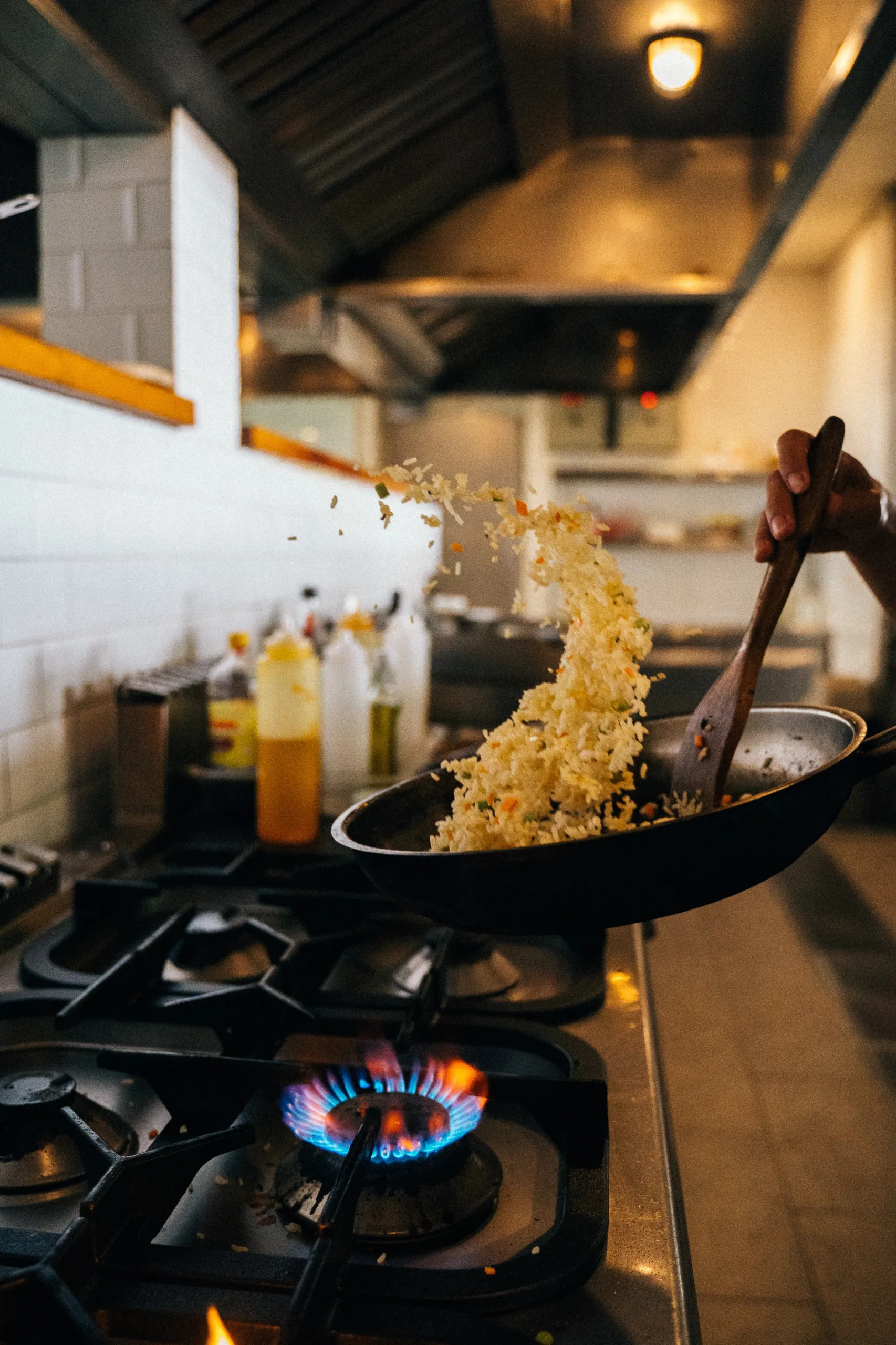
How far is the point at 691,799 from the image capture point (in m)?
0.86

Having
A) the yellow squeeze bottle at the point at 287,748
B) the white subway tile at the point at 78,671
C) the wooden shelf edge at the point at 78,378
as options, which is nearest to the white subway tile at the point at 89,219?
the wooden shelf edge at the point at 78,378

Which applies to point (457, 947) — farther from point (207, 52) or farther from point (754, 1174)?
point (207, 52)

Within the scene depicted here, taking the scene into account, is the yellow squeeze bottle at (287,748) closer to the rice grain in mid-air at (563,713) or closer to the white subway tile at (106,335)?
the rice grain in mid-air at (563,713)

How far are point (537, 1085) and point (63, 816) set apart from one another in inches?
36.1

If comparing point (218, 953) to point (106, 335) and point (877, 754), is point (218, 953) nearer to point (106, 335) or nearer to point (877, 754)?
point (877, 754)

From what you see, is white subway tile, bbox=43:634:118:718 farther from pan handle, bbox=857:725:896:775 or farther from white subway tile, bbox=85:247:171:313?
pan handle, bbox=857:725:896:775

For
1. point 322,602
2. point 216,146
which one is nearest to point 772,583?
point 216,146

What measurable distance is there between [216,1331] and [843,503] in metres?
0.91

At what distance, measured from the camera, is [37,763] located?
1.32 metres

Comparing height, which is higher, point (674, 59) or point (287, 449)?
point (674, 59)

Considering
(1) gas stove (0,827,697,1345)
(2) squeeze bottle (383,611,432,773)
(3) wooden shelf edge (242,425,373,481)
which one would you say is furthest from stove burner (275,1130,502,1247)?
(3) wooden shelf edge (242,425,373,481)

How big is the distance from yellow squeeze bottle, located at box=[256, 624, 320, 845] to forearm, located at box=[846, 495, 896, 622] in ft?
2.39

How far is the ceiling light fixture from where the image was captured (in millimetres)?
2188

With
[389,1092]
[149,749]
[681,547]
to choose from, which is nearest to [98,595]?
[149,749]
